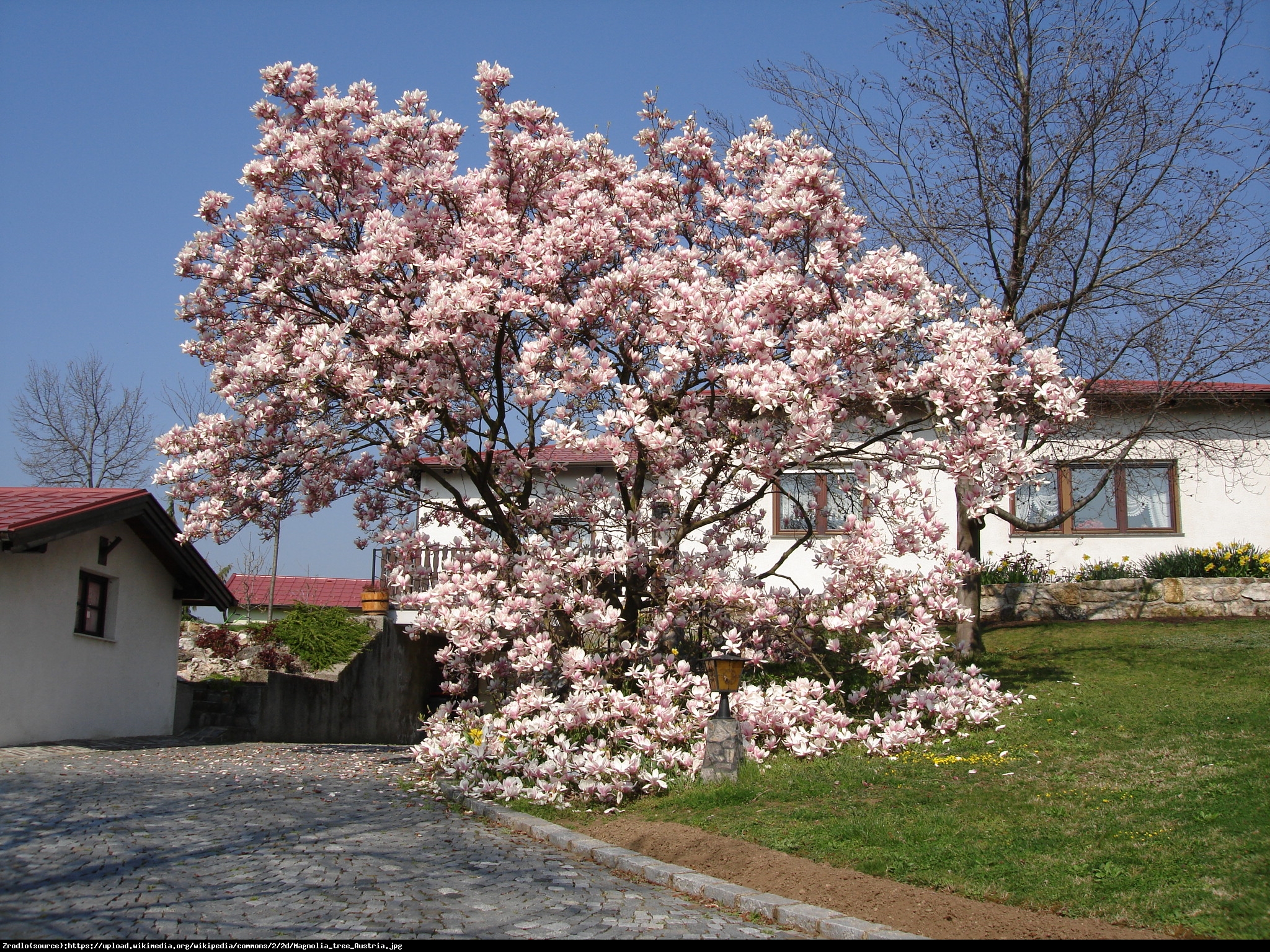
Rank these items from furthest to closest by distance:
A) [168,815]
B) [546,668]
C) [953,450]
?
[546,668]
[953,450]
[168,815]

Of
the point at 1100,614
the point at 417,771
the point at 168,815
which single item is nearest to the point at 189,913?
the point at 168,815

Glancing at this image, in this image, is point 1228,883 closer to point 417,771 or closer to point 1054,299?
point 417,771

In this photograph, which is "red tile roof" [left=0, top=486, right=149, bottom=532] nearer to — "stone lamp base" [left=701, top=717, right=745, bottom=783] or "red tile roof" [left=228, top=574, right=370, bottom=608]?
"stone lamp base" [left=701, top=717, right=745, bottom=783]

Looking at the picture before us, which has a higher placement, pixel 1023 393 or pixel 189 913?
pixel 1023 393

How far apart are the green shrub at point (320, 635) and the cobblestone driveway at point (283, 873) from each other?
865 cm

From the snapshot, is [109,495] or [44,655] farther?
[109,495]

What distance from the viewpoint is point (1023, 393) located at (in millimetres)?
9328

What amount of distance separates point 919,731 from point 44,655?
10.6 meters

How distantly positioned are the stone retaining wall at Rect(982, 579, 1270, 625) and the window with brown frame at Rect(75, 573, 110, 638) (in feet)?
43.4

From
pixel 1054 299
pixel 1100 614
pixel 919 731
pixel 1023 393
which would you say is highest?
pixel 1054 299

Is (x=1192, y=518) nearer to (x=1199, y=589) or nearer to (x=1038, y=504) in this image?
(x=1038, y=504)

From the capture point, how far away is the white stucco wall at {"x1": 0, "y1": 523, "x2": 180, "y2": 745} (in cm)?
1202

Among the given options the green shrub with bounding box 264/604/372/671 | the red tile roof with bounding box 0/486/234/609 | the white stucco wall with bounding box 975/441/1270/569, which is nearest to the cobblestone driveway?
the red tile roof with bounding box 0/486/234/609

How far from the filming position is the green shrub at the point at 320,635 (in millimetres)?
17641
